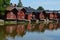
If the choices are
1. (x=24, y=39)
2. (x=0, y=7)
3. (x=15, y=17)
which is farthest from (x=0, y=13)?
(x=24, y=39)

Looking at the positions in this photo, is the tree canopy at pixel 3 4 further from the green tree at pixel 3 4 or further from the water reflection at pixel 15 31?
the water reflection at pixel 15 31

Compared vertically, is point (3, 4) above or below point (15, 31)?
above

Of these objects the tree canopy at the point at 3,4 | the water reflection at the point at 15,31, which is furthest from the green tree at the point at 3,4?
the water reflection at the point at 15,31

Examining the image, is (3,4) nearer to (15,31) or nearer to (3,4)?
(3,4)

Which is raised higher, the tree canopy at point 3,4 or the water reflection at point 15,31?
the tree canopy at point 3,4

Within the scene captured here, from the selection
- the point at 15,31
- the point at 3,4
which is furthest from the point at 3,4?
the point at 15,31

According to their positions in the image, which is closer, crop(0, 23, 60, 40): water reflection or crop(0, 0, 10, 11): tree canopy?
crop(0, 23, 60, 40): water reflection

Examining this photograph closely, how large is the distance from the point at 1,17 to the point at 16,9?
5.03 meters

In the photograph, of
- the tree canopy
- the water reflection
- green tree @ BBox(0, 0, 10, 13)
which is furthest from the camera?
the tree canopy

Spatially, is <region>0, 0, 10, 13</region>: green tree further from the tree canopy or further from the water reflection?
the water reflection

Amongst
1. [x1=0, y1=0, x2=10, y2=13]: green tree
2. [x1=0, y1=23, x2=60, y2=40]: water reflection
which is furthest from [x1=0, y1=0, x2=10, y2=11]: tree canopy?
[x1=0, y1=23, x2=60, y2=40]: water reflection

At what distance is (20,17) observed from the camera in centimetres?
6712

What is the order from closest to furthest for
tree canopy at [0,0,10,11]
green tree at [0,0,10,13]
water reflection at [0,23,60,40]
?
water reflection at [0,23,60,40] → green tree at [0,0,10,13] → tree canopy at [0,0,10,11]

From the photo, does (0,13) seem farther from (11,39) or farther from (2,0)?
(11,39)
